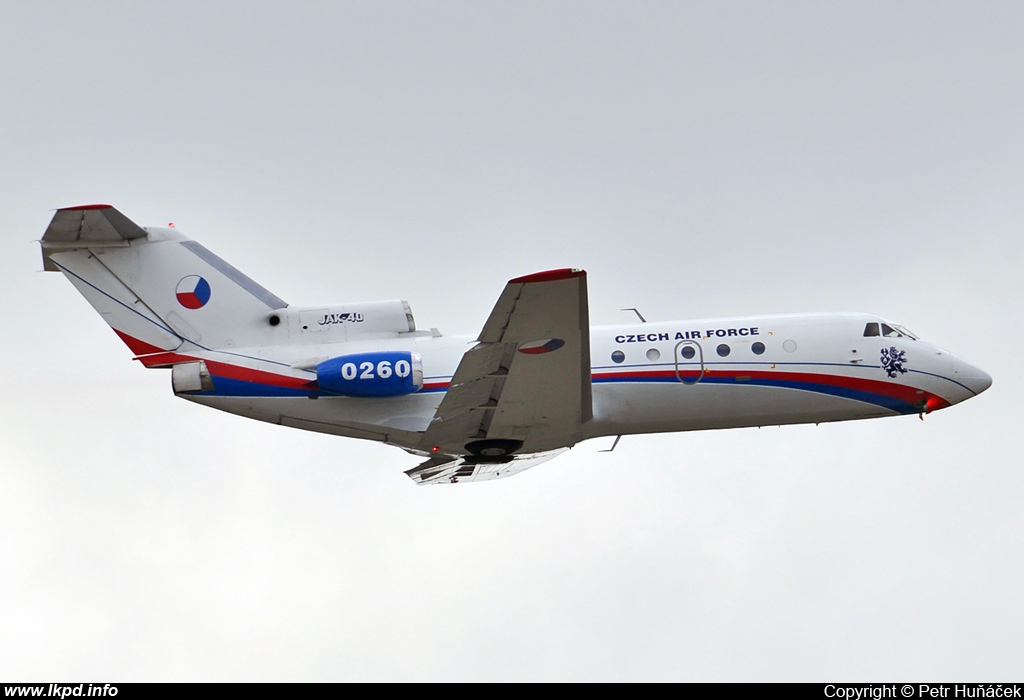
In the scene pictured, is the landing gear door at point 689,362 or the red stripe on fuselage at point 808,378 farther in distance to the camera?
the landing gear door at point 689,362

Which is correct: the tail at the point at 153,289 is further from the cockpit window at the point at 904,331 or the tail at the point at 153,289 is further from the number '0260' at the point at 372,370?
the cockpit window at the point at 904,331

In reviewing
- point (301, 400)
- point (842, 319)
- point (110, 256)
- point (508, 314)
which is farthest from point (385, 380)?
point (842, 319)

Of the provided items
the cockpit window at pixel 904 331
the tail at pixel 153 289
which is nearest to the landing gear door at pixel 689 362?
the cockpit window at pixel 904 331

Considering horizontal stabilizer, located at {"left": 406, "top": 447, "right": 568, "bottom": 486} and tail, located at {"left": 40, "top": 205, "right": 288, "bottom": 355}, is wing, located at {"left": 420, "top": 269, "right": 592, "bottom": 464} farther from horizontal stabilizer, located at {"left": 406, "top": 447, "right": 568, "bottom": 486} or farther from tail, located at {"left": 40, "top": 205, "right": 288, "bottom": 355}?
tail, located at {"left": 40, "top": 205, "right": 288, "bottom": 355}

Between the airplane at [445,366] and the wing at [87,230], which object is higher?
the wing at [87,230]

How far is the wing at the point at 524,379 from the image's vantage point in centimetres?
2197

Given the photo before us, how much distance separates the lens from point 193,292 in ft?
88.2

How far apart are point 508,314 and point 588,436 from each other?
5.55 m

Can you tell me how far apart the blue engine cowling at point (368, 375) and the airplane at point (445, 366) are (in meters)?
0.03

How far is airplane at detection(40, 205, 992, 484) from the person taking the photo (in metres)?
25.5

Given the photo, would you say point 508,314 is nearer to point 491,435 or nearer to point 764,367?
point 491,435

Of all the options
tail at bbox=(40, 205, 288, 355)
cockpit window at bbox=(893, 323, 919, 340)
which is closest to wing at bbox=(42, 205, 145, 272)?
tail at bbox=(40, 205, 288, 355)

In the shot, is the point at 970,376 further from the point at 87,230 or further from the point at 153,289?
the point at 87,230

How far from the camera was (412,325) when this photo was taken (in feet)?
87.8
